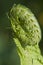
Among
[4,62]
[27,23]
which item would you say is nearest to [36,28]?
[27,23]

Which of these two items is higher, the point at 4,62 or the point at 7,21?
the point at 7,21

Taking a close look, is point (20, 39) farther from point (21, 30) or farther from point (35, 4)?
point (35, 4)

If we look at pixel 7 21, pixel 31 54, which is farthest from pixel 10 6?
pixel 31 54

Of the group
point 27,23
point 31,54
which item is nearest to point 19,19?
point 27,23

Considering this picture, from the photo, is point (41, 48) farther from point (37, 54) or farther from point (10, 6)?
point (10, 6)

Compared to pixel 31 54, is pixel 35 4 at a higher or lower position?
higher

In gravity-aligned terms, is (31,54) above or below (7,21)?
below

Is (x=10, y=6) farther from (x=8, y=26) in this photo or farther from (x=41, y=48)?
(x=41, y=48)
